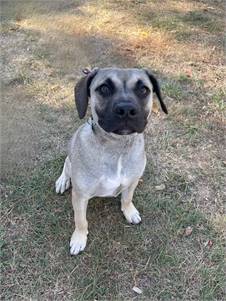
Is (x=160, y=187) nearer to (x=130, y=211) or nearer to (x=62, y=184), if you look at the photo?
(x=130, y=211)

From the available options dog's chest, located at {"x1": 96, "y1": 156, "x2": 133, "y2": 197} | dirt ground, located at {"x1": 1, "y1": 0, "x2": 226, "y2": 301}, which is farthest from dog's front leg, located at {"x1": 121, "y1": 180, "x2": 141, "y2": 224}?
dog's chest, located at {"x1": 96, "y1": 156, "x2": 133, "y2": 197}

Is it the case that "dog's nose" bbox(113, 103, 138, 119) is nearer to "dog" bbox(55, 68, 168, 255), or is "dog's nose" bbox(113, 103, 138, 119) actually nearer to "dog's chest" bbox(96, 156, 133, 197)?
"dog" bbox(55, 68, 168, 255)

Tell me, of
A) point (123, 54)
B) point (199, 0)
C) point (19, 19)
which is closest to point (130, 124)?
point (123, 54)

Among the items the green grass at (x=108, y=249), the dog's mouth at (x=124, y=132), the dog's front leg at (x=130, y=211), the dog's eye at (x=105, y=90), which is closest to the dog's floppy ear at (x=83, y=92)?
the dog's eye at (x=105, y=90)

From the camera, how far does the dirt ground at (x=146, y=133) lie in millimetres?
3363

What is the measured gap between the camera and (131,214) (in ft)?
12.1

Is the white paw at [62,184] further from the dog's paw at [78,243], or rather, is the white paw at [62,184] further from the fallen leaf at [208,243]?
the fallen leaf at [208,243]

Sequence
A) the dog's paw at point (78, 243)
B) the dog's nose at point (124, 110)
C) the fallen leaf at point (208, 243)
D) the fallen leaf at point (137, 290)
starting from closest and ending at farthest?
the dog's nose at point (124, 110), the fallen leaf at point (137, 290), the dog's paw at point (78, 243), the fallen leaf at point (208, 243)

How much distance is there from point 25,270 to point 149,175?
140 cm

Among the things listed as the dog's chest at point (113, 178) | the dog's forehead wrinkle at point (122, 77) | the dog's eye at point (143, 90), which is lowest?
the dog's chest at point (113, 178)

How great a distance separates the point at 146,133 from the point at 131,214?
1.14m

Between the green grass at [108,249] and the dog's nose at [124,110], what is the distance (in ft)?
4.13

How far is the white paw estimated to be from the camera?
3865 mm

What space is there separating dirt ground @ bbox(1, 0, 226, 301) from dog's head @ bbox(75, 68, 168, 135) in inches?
46.0
